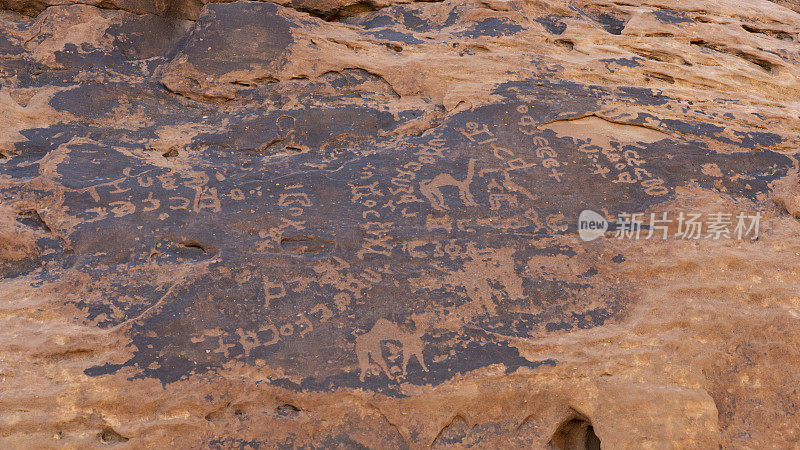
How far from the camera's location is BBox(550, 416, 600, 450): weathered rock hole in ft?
10.6

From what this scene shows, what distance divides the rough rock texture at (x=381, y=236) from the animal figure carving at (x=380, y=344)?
1 centimetres

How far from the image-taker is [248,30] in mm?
4312

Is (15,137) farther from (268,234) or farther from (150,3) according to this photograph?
(268,234)

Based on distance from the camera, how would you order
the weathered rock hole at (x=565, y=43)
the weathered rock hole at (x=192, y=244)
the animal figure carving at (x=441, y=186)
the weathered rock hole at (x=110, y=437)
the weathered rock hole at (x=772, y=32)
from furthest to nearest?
the weathered rock hole at (x=772, y=32), the weathered rock hole at (x=565, y=43), the animal figure carving at (x=441, y=186), the weathered rock hole at (x=192, y=244), the weathered rock hole at (x=110, y=437)

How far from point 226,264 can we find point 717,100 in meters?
3.65

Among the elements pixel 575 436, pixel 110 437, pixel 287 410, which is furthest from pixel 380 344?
pixel 110 437

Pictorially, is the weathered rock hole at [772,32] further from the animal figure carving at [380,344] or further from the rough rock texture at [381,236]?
the animal figure carving at [380,344]

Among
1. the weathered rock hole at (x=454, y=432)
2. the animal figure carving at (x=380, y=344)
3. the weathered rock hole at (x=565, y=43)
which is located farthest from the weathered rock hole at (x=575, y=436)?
the weathered rock hole at (x=565, y=43)

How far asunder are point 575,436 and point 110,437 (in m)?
2.52

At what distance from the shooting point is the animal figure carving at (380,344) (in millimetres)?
3133

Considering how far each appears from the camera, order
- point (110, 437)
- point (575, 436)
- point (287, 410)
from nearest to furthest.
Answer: point (110, 437) → point (287, 410) → point (575, 436)

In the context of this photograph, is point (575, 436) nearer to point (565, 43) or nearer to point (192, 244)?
point (192, 244)

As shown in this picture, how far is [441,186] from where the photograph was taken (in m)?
3.73

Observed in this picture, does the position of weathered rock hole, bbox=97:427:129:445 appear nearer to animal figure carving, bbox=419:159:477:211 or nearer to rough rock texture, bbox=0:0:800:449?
rough rock texture, bbox=0:0:800:449
